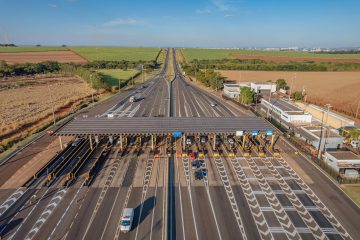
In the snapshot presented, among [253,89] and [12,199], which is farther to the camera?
[253,89]

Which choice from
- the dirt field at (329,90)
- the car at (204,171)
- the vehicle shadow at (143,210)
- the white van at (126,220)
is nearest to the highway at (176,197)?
the vehicle shadow at (143,210)

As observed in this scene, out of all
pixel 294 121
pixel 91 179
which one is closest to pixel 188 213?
pixel 91 179

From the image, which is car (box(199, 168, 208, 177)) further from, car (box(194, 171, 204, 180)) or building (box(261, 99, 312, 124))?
building (box(261, 99, 312, 124))

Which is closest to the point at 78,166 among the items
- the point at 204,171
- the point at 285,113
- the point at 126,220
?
the point at 126,220

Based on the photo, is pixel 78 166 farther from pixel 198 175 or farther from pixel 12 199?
pixel 198 175

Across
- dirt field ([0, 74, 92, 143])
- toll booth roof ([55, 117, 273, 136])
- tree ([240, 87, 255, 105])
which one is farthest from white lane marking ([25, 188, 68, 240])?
tree ([240, 87, 255, 105])

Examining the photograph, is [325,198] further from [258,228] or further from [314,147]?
[314,147]
